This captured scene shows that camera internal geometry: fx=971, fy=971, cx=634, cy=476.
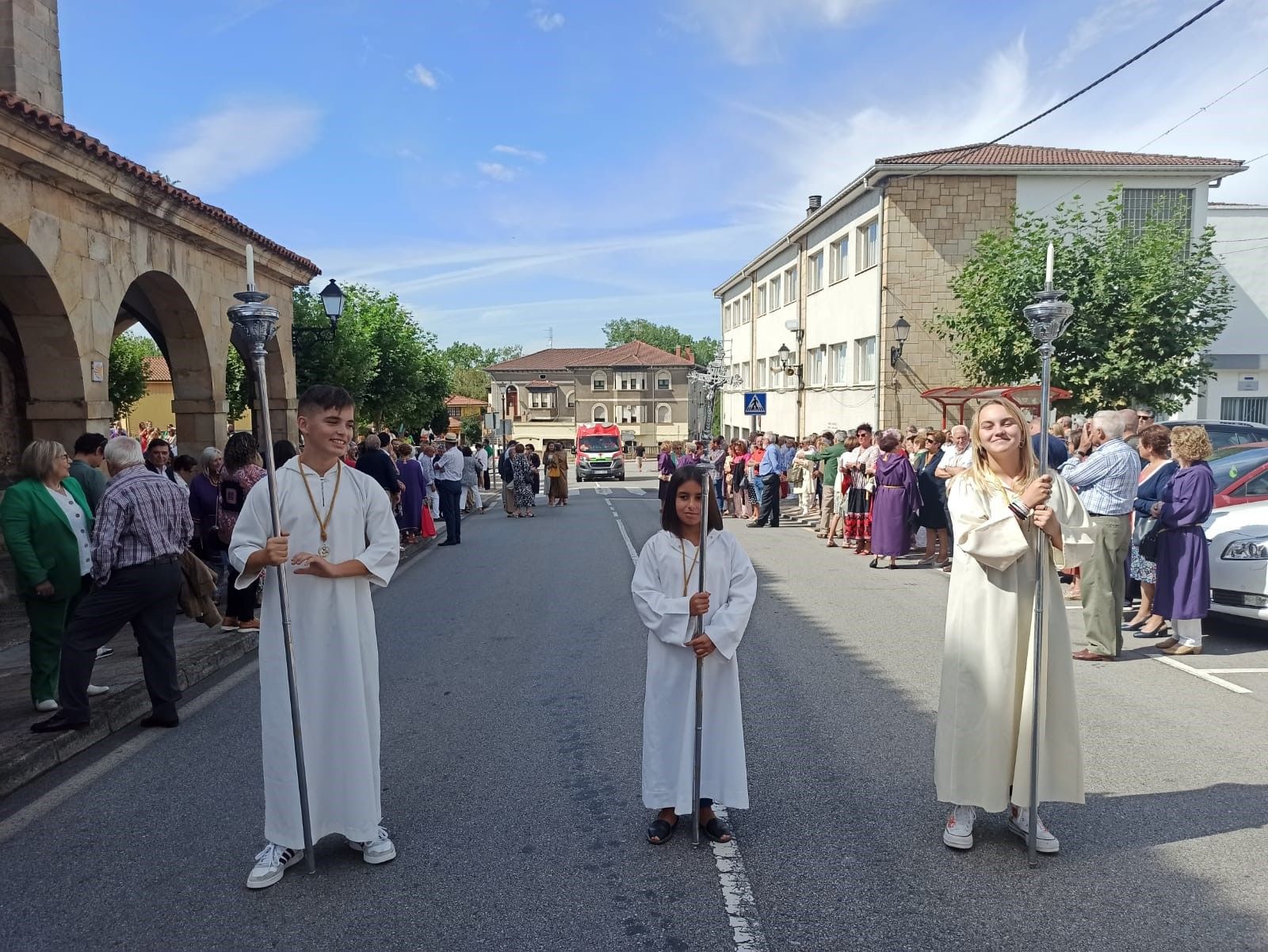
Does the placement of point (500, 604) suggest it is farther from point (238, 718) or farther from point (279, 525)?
point (279, 525)

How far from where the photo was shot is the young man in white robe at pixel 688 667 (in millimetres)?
4082

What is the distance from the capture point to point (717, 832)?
13.6ft

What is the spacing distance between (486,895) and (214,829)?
4.99ft

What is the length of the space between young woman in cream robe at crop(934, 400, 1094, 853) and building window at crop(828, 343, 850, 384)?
986 inches

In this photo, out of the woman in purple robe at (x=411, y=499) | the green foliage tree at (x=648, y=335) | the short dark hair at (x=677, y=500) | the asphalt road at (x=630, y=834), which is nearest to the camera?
the asphalt road at (x=630, y=834)

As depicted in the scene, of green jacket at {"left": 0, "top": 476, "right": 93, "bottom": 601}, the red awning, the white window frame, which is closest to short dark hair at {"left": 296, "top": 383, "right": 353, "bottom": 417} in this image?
green jacket at {"left": 0, "top": 476, "right": 93, "bottom": 601}

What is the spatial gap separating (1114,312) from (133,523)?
703 inches

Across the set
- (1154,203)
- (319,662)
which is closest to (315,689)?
(319,662)

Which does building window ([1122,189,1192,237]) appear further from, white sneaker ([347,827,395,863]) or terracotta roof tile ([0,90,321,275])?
white sneaker ([347,827,395,863])

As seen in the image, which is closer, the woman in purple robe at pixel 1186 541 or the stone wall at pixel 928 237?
the woman in purple robe at pixel 1186 541

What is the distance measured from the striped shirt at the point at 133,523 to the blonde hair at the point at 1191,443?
7.22 metres

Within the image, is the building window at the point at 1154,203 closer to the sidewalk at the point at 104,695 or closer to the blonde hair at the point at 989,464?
the blonde hair at the point at 989,464

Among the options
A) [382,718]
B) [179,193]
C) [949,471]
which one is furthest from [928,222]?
[382,718]

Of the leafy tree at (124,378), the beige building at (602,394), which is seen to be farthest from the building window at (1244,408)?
the beige building at (602,394)
